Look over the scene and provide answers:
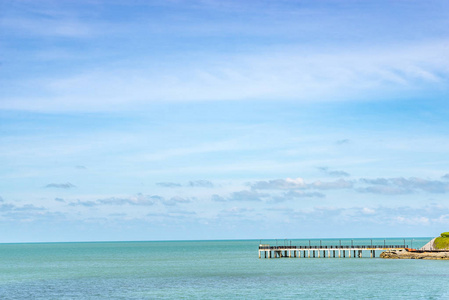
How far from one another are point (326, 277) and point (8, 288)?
170ft

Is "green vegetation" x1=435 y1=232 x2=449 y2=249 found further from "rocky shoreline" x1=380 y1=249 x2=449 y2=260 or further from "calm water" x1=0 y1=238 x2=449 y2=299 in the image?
"calm water" x1=0 y1=238 x2=449 y2=299

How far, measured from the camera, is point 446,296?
7412 cm

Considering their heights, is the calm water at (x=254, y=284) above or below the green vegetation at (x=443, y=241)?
below

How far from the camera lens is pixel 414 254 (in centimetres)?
14038

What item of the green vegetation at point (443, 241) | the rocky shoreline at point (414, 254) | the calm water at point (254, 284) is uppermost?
the green vegetation at point (443, 241)

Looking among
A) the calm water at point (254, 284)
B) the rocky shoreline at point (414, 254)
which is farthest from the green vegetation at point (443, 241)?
the calm water at point (254, 284)

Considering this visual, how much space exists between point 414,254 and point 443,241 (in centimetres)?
717

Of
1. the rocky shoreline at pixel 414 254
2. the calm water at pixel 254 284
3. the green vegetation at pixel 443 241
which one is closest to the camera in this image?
the calm water at pixel 254 284

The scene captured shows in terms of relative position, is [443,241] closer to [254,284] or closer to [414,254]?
[414,254]

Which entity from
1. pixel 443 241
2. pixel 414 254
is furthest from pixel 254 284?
pixel 443 241

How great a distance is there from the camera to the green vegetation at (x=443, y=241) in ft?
451

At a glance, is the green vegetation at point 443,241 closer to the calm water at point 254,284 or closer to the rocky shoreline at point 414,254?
the rocky shoreline at point 414,254

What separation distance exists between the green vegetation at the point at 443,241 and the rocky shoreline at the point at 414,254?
327 cm

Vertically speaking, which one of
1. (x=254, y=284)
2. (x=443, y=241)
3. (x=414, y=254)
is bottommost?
(x=254, y=284)
